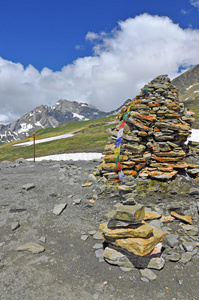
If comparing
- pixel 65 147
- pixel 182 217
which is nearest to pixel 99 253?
pixel 182 217

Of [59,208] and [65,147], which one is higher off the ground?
[65,147]

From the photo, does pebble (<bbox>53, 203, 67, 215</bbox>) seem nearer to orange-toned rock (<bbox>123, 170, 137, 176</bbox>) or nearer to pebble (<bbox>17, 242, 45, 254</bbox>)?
pebble (<bbox>17, 242, 45, 254</bbox>)

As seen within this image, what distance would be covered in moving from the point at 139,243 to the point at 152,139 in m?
8.51

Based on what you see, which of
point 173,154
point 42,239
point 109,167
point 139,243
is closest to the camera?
point 139,243

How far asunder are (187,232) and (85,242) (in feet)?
17.2

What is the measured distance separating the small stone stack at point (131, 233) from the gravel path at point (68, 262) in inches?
32.5

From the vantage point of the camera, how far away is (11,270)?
7219mm

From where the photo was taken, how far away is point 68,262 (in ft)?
25.5

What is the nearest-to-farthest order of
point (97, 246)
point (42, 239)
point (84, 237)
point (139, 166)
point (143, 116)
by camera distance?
point (97, 246) → point (42, 239) → point (84, 237) → point (139, 166) → point (143, 116)

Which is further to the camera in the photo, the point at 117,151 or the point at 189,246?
the point at 117,151

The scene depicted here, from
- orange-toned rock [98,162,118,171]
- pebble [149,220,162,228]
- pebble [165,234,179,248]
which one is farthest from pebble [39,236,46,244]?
orange-toned rock [98,162,118,171]

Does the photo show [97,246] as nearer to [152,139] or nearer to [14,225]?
[14,225]

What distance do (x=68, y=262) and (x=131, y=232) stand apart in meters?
2.94

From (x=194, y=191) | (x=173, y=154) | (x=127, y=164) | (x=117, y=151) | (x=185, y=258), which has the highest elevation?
(x=117, y=151)
